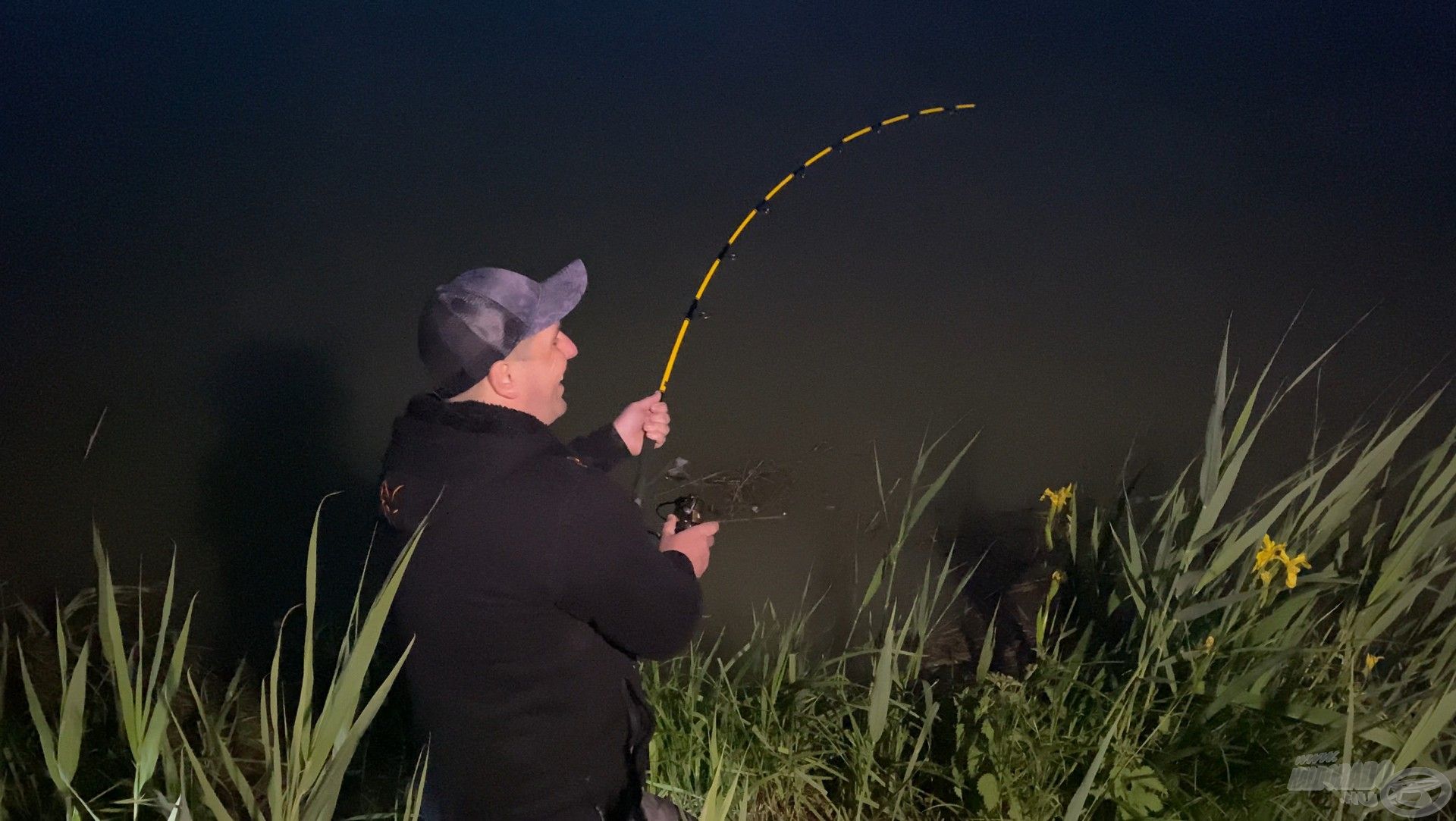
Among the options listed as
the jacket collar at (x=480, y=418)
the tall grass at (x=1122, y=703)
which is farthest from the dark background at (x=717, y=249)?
the jacket collar at (x=480, y=418)

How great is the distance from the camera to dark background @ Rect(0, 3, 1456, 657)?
107 inches

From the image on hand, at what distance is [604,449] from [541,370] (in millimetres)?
374

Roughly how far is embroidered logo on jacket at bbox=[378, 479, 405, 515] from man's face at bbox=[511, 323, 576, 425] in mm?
178

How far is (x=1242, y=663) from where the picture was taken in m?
1.51

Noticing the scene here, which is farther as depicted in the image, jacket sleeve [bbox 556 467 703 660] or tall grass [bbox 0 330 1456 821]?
tall grass [bbox 0 330 1456 821]

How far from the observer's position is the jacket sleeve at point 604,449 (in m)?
1.60

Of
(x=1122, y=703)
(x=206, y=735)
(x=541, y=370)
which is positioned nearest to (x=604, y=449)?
(x=541, y=370)

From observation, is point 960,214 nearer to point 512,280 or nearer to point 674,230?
point 674,230

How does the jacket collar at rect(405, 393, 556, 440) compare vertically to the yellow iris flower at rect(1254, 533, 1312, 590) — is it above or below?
above

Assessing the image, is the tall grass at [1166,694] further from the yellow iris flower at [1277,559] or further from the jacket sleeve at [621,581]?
the jacket sleeve at [621,581]

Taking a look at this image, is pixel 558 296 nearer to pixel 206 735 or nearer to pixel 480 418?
pixel 480 418
